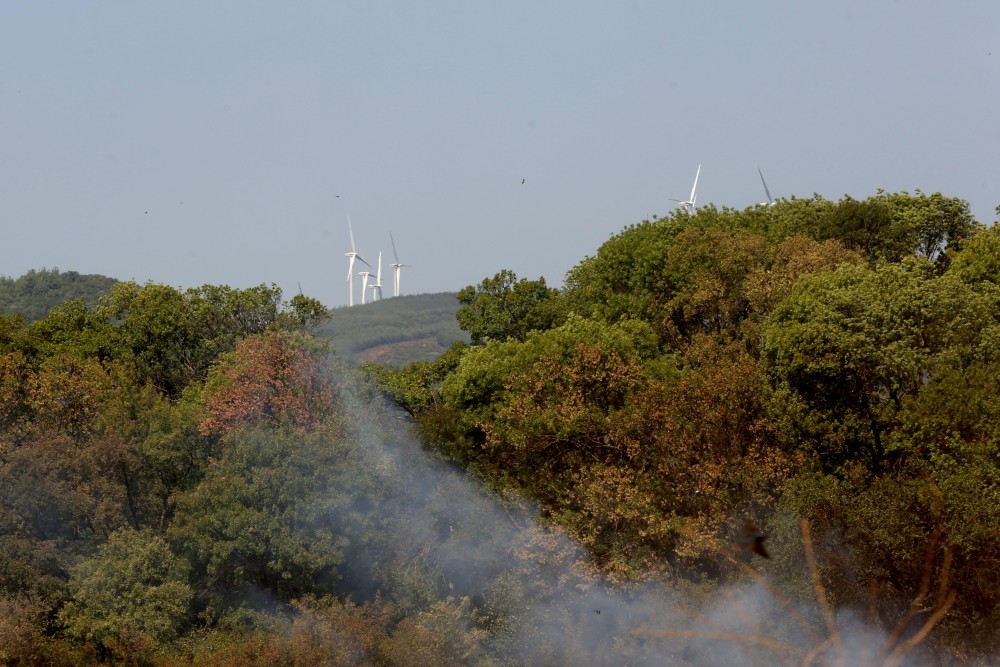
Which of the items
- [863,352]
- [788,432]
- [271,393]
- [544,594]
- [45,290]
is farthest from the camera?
[45,290]

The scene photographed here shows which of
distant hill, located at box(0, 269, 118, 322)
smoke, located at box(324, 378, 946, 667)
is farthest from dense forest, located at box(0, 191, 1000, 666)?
distant hill, located at box(0, 269, 118, 322)

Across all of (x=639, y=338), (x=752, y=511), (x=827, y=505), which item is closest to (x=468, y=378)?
(x=639, y=338)

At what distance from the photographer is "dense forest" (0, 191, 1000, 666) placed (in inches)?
1355

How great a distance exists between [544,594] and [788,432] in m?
9.77

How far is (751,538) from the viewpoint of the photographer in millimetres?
37438

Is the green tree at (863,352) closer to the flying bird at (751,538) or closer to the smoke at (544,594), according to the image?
the flying bird at (751,538)

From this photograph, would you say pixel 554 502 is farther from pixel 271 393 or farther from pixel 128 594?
pixel 128 594

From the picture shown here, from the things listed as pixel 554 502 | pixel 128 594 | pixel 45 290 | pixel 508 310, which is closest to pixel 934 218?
pixel 508 310

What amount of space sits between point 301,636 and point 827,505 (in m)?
16.1

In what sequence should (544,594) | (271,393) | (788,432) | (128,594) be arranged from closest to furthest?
(128,594)
(544,594)
(788,432)
(271,393)

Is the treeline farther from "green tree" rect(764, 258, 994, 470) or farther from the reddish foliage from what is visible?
the reddish foliage

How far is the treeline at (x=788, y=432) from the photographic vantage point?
110 feet

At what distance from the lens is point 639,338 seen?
5325 centimetres

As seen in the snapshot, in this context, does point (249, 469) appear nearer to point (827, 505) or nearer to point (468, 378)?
point (468, 378)
